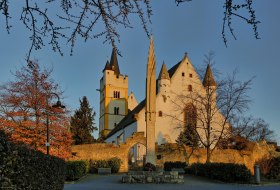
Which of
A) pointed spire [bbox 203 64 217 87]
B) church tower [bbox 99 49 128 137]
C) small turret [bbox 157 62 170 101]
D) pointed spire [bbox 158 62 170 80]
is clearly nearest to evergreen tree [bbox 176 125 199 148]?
pointed spire [bbox 203 64 217 87]

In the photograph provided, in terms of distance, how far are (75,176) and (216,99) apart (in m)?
13.1

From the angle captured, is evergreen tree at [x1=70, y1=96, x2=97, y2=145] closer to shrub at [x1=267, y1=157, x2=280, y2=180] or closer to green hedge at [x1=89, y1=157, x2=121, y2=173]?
green hedge at [x1=89, y1=157, x2=121, y2=173]

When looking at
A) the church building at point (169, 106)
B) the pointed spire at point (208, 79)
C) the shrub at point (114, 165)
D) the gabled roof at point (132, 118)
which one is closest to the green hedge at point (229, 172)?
the pointed spire at point (208, 79)

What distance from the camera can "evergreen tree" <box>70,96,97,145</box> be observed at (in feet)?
142

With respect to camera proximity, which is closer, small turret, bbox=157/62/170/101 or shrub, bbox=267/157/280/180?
shrub, bbox=267/157/280/180

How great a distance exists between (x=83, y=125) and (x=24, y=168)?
37380mm

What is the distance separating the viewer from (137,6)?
310 centimetres

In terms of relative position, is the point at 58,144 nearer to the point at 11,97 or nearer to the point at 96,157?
the point at 11,97

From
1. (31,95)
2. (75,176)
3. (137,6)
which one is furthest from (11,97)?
(137,6)

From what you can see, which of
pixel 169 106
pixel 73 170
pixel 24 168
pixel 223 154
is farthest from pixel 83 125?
pixel 24 168

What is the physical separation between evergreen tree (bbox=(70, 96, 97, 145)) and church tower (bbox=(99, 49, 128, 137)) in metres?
15.9

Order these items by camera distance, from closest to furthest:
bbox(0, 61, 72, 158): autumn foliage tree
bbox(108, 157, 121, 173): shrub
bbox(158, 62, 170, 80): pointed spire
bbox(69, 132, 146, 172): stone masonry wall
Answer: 1. bbox(0, 61, 72, 158): autumn foliage tree
2. bbox(108, 157, 121, 173): shrub
3. bbox(69, 132, 146, 172): stone masonry wall
4. bbox(158, 62, 170, 80): pointed spire

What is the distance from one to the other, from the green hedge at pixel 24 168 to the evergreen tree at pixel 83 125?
106 feet

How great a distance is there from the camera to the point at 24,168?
711 cm
